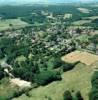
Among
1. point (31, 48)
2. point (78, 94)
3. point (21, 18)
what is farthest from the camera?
point (21, 18)

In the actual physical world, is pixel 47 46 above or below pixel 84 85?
below

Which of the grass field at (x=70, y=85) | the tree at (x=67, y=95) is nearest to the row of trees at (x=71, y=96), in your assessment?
the tree at (x=67, y=95)

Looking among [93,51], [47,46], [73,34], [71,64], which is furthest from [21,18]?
[71,64]

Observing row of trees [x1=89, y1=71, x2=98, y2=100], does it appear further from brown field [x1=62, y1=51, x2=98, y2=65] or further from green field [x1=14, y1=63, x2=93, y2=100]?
brown field [x1=62, y1=51, x2=98, y2=65]

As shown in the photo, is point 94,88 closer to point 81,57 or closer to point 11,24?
point 81,57

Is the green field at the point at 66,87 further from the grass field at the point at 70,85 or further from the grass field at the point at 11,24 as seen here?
the grass field at the point at 11,24

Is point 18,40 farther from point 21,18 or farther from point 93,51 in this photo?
point 21,18

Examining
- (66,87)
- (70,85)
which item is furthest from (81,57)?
(66,87)
